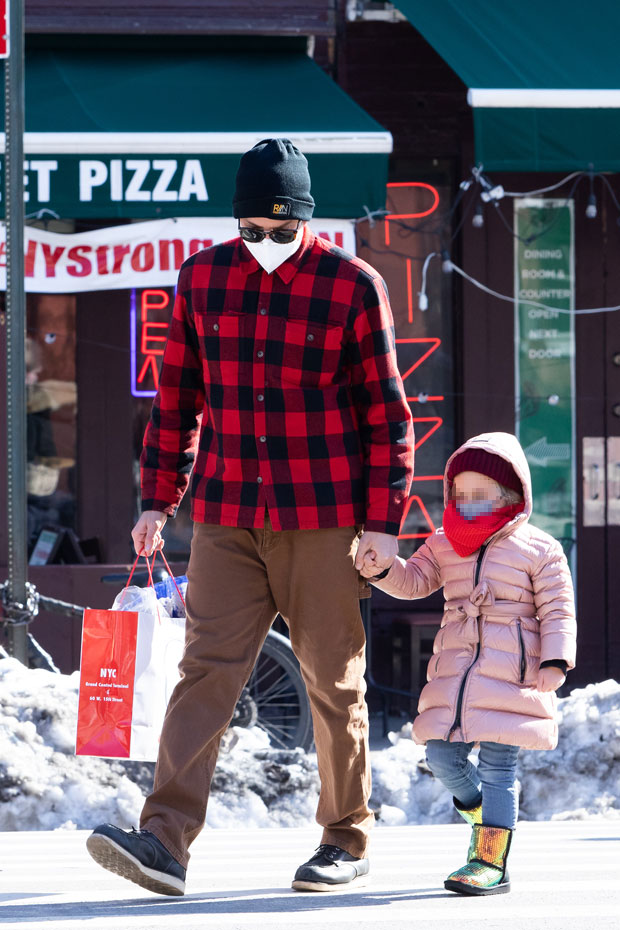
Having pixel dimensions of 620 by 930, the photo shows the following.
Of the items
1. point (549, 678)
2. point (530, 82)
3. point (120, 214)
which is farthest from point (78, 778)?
point (530, 82)

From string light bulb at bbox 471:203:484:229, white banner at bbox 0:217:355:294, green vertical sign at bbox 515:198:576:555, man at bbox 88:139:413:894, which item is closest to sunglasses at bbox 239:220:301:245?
man at bbox 88:139:413:894

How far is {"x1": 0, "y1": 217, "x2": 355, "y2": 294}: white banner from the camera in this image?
7.69 metres

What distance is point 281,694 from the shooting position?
6941 millimetres

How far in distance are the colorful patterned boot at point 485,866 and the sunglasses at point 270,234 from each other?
171cm

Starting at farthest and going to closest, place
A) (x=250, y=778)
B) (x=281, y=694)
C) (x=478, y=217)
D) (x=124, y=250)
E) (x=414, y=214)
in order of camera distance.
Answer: (x=414, y=214) → (x=478, y=217) → (x=124, y=250) → (x=281, y=694) → (x=250, y=778)

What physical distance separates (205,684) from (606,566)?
531 centimetres

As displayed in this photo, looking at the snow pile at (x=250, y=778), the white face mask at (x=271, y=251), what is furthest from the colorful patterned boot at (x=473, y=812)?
the white face mask at (x=271, y=251)

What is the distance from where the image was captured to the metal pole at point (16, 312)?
613 centimetres

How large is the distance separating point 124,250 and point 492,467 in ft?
13.6

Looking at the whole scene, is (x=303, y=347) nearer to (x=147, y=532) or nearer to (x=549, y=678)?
(x=147, y=532)

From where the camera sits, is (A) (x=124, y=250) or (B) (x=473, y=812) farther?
(A) (x=124, y=250)

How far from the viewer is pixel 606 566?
8758mm

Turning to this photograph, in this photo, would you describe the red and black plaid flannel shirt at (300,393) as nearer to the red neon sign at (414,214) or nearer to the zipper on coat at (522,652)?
the zipper on coat at (522,652)

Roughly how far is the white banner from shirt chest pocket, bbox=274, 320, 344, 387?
12.5 ft
